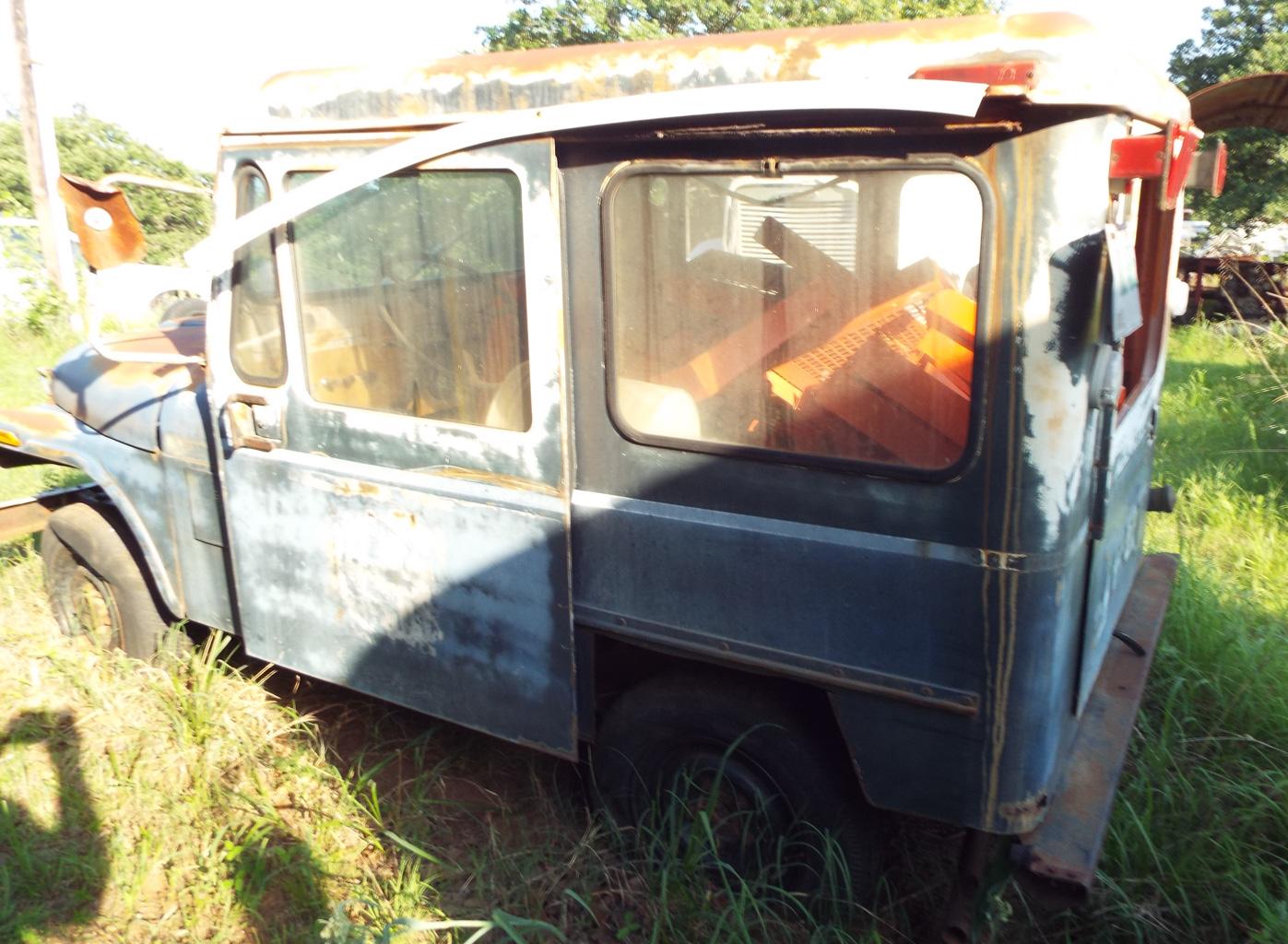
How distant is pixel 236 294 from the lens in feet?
9.89

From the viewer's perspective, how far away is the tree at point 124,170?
15.4 m

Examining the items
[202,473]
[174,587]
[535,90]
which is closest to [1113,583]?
[535,90]

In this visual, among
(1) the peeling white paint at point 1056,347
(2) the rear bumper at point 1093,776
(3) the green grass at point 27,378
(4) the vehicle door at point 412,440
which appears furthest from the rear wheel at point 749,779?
(3) the green grass at point 27,378

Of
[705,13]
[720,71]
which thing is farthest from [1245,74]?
[720,71]

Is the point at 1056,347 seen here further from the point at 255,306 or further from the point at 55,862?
the point at 55,862

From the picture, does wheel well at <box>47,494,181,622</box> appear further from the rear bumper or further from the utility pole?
the utility pole

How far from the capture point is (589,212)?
233cm

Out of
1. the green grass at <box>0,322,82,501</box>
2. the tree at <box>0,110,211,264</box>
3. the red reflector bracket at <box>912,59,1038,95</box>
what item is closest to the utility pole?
the green grass at <box>0,322,82,501</box>

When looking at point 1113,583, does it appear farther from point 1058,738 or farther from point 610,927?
point 610,927

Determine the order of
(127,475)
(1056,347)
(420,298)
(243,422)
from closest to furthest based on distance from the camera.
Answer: (1056,347), (420,298), (243,422), (127,475)

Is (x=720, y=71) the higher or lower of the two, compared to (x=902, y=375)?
higher

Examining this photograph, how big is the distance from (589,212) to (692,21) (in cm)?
1731

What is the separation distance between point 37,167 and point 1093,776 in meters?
13.1

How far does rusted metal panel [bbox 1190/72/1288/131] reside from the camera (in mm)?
4496
